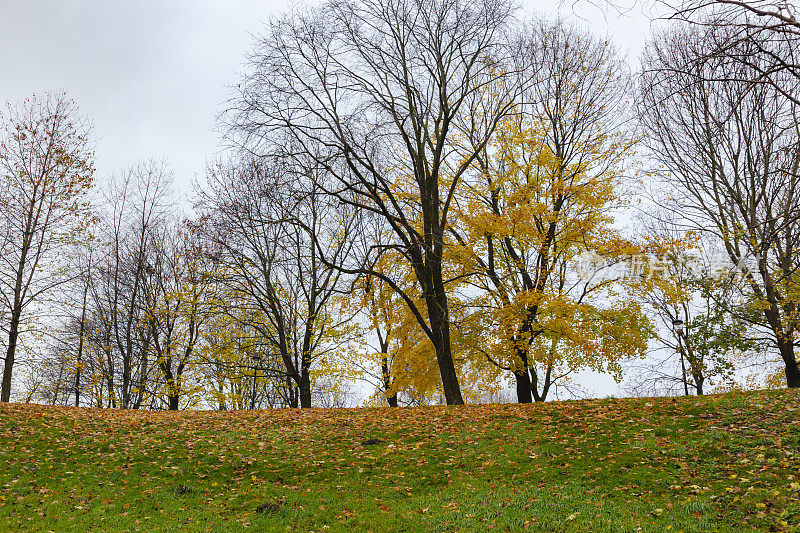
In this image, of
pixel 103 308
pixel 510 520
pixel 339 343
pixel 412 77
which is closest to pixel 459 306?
pixel 339 343

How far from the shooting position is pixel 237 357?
20562mm

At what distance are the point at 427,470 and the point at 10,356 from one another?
1646 cm

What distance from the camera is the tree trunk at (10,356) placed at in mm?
17188

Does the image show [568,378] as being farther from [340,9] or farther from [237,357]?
[340,9]

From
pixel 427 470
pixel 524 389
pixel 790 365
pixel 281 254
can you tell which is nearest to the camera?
pixel 427 470

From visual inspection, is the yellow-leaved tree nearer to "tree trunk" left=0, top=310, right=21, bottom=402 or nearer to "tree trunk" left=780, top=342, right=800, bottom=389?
→ "tree trunk" left=780, top=342, right=800, bottom=389

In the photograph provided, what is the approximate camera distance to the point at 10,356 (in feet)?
57.6

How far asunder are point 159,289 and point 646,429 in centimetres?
2170

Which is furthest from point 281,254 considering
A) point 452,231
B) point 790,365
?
point 790,365

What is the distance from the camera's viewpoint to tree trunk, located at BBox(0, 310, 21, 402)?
1719cm

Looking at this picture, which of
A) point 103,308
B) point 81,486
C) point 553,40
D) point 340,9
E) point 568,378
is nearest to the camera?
point 81,486

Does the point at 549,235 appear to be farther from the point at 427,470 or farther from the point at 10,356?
the point at 10,356

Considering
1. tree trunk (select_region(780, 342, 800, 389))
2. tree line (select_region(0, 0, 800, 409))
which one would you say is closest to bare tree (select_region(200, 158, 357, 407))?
tree line (select_region(0, 0, 800, 409))

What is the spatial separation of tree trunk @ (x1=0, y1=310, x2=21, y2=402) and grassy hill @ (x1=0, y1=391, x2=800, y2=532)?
224 inches
